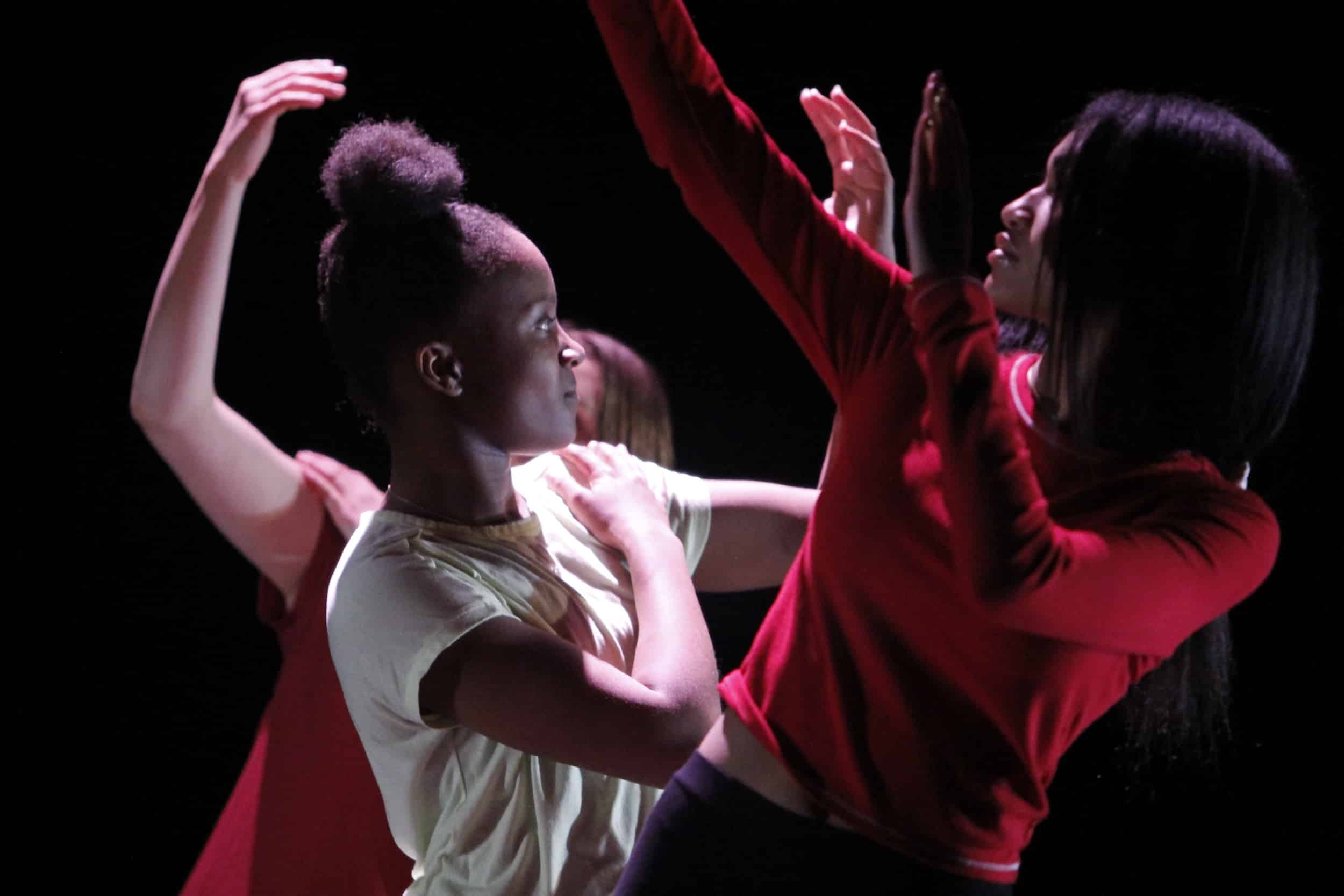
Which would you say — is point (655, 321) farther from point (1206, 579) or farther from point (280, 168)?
point (1206, 579)

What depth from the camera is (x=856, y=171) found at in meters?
1.33

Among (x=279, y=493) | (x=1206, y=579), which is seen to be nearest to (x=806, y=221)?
(x=1206, y=579)

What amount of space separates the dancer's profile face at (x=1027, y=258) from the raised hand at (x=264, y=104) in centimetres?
71

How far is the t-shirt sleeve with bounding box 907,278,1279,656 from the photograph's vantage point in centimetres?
81

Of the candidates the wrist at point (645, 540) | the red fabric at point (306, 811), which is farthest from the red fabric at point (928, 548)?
the red fabric at point (306, 811)

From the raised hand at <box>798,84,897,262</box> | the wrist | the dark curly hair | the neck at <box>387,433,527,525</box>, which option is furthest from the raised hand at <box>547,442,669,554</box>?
the raised hand at <box>798,84,897,262</box>

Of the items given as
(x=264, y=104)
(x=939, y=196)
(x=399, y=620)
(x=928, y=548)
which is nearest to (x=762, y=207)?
(x=939, y=196)

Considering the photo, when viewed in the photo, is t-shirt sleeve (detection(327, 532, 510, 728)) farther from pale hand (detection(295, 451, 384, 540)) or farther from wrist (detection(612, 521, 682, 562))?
pale hand (detection(295, 451, 384, 540))

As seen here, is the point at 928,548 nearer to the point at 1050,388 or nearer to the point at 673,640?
the point at 1050,388

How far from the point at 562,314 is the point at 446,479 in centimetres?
70

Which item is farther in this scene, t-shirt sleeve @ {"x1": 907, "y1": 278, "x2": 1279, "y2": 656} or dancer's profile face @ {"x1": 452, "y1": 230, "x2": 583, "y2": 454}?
dancer's profile face @ {"x1": 452, "y1": 230, "x2": 583, "y2": 454}

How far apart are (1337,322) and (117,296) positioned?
1.75 m

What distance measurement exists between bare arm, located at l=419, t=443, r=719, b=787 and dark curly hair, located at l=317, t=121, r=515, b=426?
34cm

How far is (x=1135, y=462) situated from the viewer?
3.10ft
